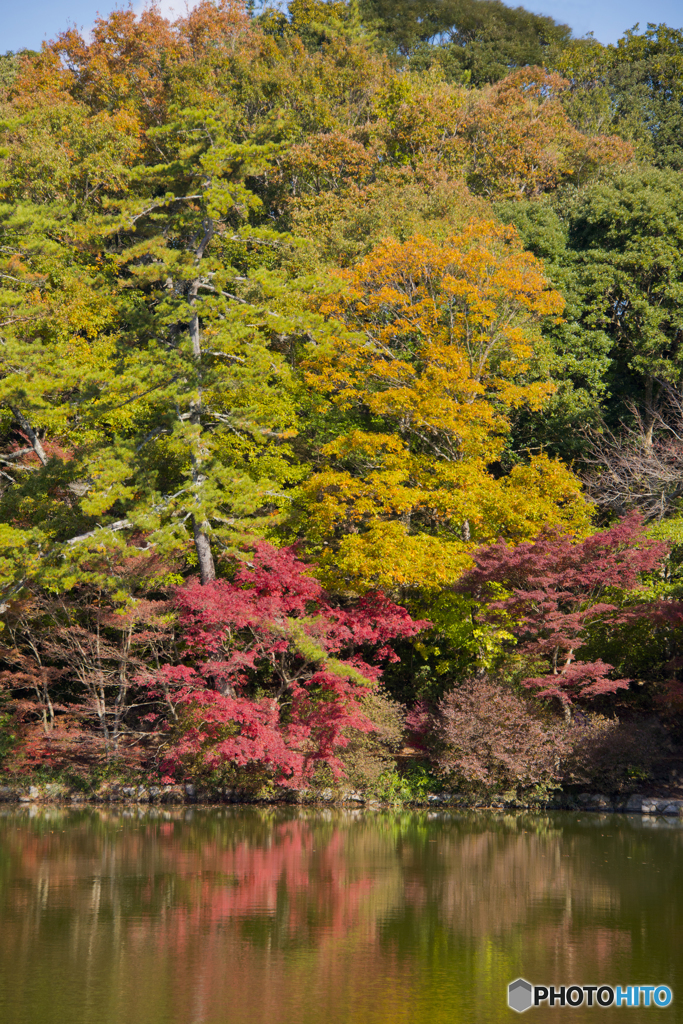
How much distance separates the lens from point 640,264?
24.3m

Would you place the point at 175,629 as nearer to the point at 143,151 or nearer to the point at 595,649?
the point at 595,649

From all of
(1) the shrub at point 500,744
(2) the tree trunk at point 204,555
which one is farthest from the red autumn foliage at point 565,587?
(2) the tree trunk at point 204,555

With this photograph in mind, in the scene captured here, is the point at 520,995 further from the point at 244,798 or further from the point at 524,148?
the point at 524,148

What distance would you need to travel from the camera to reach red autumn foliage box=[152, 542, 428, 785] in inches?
635

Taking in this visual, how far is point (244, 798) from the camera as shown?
55.9 ft

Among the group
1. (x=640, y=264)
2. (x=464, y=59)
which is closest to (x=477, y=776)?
(x=640, y=264)

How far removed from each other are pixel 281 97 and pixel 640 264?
1334 cm

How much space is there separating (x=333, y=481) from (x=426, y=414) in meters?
2.40

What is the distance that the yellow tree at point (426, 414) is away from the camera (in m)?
18.2

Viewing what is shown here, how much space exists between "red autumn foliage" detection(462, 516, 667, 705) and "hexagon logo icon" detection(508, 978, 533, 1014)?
10.3 m

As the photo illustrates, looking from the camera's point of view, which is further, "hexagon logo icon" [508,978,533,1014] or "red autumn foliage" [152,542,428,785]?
"red autumn foliage" [152,542,428,785]

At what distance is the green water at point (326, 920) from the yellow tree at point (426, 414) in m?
5.71

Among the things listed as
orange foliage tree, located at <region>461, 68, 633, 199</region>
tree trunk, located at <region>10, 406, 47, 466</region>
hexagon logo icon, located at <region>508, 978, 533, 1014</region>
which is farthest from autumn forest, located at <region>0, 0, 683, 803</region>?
hexagon logo icon, located at <region>508, 978, 533, 1014</region>

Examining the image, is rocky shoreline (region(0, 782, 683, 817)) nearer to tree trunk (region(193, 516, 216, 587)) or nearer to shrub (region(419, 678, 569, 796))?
shrub (region(419, 678, 569, 796))
